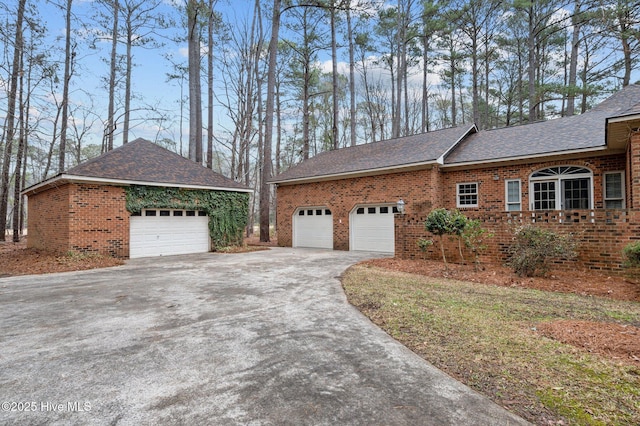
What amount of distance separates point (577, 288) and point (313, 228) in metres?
10.5

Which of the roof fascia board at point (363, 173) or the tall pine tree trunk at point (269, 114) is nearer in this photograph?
the roof fascia board at point (363, 173)

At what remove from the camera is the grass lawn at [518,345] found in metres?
2.18

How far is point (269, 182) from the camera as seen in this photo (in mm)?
16094

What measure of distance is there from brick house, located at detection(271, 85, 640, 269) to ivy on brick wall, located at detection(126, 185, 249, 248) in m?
2.49

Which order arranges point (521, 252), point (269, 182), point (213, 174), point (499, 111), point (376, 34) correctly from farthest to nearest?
point (499, 111) → point (376, 34) → point (269, 182) → point (213, 174) → point (521, 252)

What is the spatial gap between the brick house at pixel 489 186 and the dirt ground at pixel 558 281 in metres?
0.73

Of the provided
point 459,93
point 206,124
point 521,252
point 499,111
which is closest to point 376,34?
point 459,93

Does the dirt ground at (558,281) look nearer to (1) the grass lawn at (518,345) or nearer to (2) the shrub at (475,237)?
(1) the grass lawn at (518,345)

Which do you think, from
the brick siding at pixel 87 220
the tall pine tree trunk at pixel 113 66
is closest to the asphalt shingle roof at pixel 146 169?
the brick siding at pixel 87 220

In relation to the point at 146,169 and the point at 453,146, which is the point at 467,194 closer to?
the point at 453,146

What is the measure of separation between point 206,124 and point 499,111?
2249 centimetres

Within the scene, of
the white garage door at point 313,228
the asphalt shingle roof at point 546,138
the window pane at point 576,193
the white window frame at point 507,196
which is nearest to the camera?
the window pane at point 576,193

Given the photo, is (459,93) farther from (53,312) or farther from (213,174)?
(53,312)

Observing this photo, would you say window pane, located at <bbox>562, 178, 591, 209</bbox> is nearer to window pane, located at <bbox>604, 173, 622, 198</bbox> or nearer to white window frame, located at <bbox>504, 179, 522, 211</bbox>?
window pane, located at <bbox>604, 173, 622, 198</bbox>
